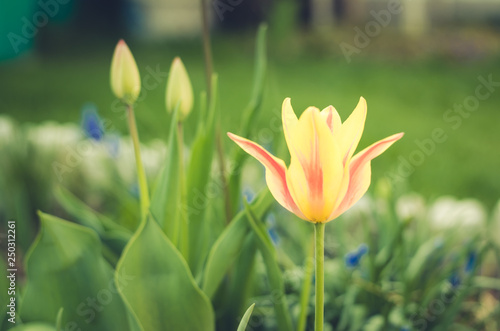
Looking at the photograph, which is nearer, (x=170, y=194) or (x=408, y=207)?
(x=170, y=194)

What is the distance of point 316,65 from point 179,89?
4.04m

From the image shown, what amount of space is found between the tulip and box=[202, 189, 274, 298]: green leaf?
199mm

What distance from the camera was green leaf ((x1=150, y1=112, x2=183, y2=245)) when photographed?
2.71ft

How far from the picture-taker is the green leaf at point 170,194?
32.5 inches

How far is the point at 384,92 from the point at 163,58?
1.68 m

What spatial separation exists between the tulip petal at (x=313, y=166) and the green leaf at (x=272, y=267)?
0.14 metres

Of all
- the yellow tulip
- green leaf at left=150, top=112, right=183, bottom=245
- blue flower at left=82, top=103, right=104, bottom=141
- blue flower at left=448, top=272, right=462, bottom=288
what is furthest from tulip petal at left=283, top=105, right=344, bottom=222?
blue flower at left=82, top=103, right=104, bottom=141

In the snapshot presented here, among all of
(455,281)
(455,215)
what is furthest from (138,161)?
(455,215)

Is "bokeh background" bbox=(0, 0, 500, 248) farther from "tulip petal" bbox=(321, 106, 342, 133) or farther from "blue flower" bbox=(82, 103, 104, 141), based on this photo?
"tulip petal" bbox=(321, 106, 342, 133)

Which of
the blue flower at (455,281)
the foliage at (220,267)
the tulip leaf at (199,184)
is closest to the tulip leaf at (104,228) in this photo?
the foliage at (220,267)

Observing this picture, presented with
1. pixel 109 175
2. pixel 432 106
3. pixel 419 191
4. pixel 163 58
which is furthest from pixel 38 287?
pixel 163 58

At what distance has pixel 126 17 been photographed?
593cm

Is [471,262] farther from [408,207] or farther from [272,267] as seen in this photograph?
[272,267]

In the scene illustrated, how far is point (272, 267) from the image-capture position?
2.86 ft
